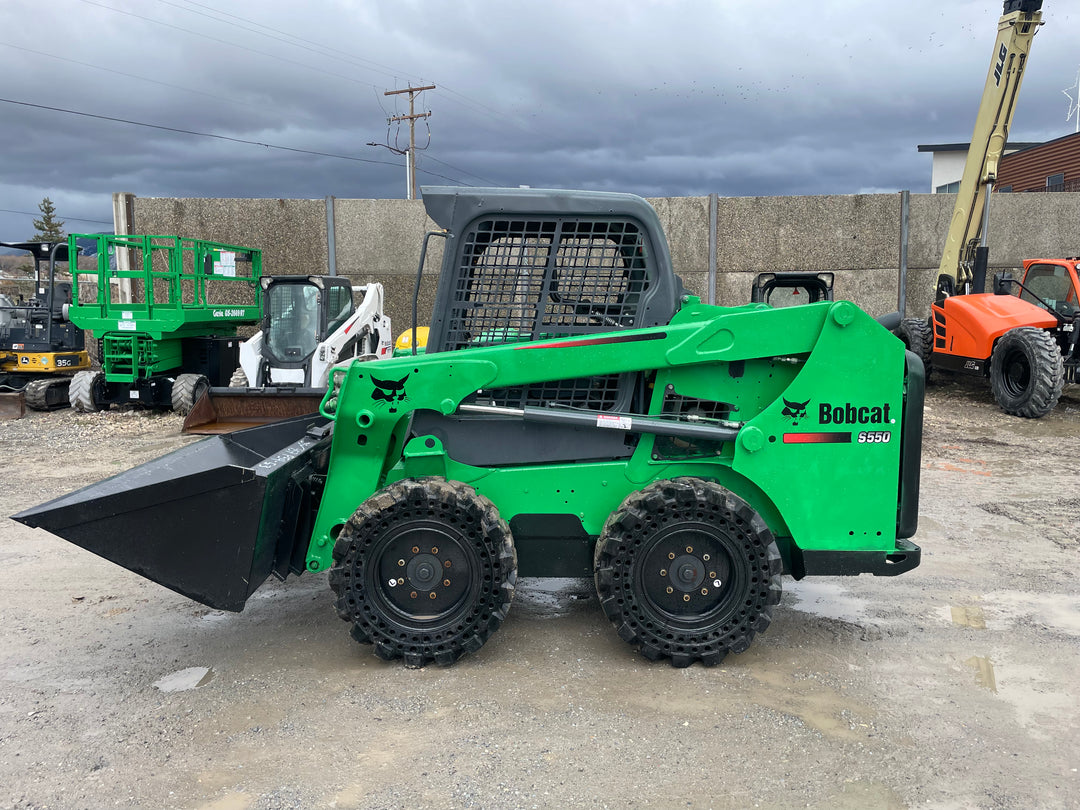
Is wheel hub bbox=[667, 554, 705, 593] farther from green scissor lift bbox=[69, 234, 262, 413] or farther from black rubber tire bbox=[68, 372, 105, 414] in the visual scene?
black rubber tire bbox=[68, 372, 105, 414]

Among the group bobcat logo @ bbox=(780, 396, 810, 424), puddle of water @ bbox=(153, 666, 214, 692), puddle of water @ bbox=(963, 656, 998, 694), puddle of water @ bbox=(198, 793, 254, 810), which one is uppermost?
bobcat logo @ bbox=(780, 396, 810, 424)

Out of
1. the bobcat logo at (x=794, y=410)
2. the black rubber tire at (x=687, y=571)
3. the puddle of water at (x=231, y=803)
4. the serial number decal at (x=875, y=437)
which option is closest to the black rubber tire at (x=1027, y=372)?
the serial number decal at (x=875, y=437)

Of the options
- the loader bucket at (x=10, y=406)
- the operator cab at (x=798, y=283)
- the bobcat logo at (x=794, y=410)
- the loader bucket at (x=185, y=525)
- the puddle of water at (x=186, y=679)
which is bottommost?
the puddle of water at (x=186, y=679)

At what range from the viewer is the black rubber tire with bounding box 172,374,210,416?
1195 centimetres

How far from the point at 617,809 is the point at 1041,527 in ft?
16.5

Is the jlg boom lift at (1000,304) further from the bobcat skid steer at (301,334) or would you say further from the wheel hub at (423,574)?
the wheel hub at (423,574)

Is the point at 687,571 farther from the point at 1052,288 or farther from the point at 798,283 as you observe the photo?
the point at 1052,288

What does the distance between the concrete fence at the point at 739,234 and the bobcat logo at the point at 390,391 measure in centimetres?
1123

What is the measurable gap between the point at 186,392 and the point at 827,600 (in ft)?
31.6

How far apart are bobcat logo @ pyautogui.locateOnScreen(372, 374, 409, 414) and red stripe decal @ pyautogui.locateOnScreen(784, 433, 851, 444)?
5.98 ft

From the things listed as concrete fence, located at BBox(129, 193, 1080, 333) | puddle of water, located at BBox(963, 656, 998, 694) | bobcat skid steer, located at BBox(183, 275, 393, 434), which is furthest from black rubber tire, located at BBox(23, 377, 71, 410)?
puddle of water, located at BBox(963, 656, 998, 694)

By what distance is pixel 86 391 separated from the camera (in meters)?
12.4

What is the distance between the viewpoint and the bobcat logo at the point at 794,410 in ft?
13.3

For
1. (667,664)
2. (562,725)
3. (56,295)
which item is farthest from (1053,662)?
(56,295)
